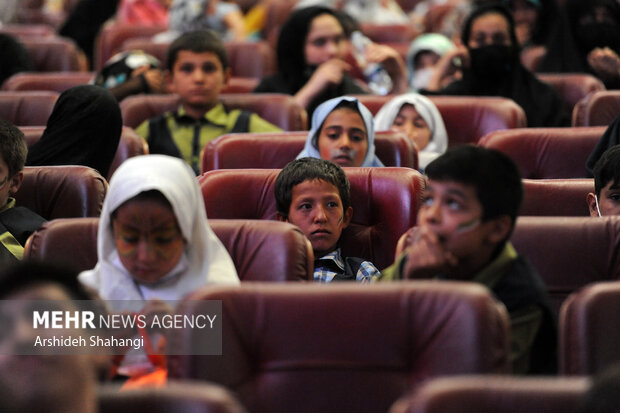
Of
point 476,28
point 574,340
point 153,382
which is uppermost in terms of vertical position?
point 476,28

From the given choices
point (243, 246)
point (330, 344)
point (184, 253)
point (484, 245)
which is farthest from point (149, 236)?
point (484, 245)

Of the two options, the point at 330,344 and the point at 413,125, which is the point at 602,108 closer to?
the point at 413,125

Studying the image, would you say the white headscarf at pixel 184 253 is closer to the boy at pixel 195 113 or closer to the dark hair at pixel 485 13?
the boy at pixel 195 113

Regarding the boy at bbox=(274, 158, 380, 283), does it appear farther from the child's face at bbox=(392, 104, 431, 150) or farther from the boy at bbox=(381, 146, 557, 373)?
the child's face at bbox=(392, 104, 431, 150)

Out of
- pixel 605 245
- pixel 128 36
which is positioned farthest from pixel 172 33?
pixel 605 245

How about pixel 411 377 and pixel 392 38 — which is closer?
pixel 411 377

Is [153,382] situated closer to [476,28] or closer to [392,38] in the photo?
[476,28]

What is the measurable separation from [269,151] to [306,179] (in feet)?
2.24

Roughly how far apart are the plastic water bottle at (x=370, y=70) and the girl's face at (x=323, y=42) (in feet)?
1.69

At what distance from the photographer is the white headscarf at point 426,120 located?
400 centimetres

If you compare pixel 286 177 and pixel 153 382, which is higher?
pixel 286 177

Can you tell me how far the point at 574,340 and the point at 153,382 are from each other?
0.83 metres

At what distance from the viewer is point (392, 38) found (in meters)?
6.86

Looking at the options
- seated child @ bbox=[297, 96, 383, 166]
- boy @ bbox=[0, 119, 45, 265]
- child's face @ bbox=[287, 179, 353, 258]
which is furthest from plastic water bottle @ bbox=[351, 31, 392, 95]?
boy @ bbox=[0, 119, 45, 265]
